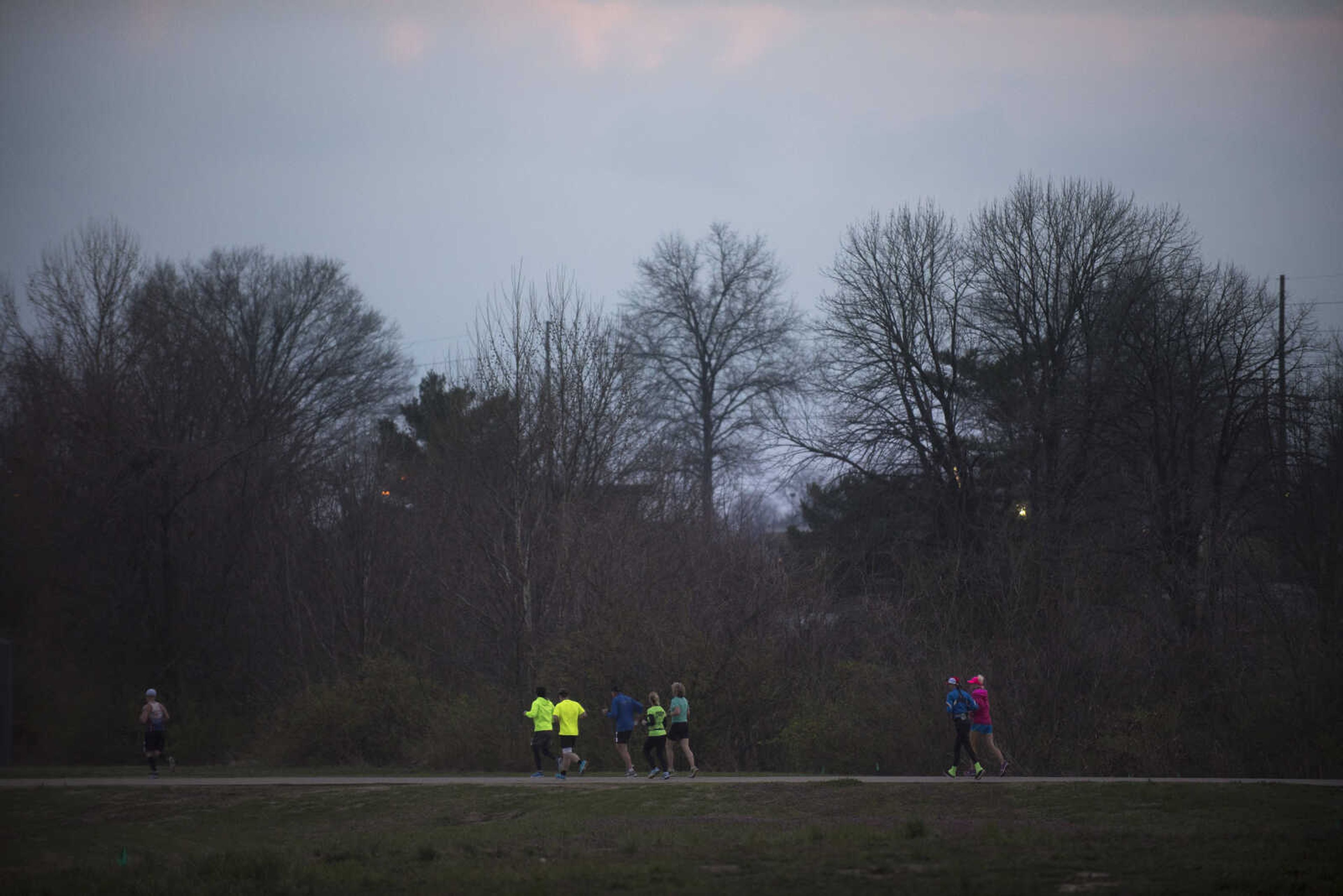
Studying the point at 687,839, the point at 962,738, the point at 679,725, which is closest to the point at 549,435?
the point at 679,725

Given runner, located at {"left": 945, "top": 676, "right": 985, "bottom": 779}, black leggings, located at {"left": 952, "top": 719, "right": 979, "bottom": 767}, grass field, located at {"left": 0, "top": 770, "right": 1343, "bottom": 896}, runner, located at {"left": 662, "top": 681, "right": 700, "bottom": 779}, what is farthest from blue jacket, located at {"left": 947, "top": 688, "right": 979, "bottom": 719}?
runner, located at {"left": 662, "top": 681, "right": 700, "bottom": 779}

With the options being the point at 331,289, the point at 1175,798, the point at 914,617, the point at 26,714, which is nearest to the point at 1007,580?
the point at 914,617

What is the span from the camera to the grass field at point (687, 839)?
13297mm

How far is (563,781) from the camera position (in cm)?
2383

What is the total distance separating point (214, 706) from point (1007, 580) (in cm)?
2434

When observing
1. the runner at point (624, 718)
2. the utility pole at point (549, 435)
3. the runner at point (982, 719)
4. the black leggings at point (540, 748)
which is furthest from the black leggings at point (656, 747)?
the utility pole at point (549, 435)

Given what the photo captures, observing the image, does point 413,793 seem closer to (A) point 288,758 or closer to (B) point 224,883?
(B) point 224,883

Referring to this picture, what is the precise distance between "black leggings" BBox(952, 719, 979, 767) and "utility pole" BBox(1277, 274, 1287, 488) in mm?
15863

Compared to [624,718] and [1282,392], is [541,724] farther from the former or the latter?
[1282,392]

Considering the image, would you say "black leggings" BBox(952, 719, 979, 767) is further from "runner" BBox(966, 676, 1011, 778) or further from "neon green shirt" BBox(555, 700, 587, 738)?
"neon green shirt" BBox(555, 700, 587, 738)

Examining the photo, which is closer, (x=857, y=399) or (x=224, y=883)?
(x=224, y=883)

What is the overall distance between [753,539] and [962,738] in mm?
12347

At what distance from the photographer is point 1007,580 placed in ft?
112

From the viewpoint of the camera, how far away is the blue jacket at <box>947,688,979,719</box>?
2258 cm
